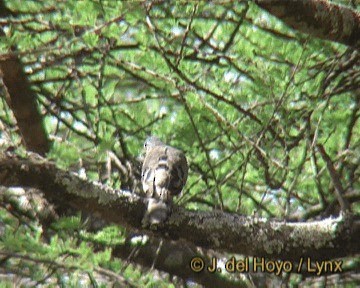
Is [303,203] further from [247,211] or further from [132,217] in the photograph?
[132,217]

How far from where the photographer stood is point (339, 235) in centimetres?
355

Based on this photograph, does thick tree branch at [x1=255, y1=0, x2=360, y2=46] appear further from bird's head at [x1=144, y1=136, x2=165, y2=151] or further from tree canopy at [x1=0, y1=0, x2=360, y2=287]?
bird's head at [x1=144, y1=136, x2=165, y2=151]

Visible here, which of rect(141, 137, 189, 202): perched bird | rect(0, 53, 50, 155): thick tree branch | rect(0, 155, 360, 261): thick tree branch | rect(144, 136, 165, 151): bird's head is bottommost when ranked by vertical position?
rect(0, 155, 360, 261): thick tree branch

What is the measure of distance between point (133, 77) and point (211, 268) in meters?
1.35

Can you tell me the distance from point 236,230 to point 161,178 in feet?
1.85

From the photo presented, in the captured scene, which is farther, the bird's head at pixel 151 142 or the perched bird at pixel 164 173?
the bird's head at pixel 151 142

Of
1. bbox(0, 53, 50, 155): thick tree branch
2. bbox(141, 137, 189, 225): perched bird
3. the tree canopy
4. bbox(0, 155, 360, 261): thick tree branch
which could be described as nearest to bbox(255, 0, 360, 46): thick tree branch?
the tree canopy

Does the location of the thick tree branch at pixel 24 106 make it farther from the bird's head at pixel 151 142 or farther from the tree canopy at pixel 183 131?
the bird's head at pixel 151 142

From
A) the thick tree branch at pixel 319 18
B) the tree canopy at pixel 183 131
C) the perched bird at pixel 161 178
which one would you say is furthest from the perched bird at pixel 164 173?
the thick tree branch at pixel 319 18

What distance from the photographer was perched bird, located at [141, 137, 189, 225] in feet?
11.6

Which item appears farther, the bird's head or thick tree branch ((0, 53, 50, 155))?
the bird's head

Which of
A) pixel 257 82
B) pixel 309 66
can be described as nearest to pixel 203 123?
pixel 257 82

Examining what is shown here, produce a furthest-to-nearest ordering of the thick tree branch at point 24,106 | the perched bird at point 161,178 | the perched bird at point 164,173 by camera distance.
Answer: the thick tree branch at point 24,106
the perched bird at point 164,173
the perched bird at point 161,178

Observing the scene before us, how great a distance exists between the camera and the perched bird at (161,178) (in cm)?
353
